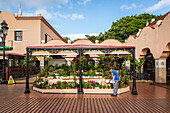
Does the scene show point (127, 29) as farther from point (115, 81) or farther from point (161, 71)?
point (115, 81)

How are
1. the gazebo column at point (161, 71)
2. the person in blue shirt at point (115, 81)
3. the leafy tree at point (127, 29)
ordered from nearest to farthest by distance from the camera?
the person in blue shirt at point (115, 81)
the gazebo column at point (161, 71)
the leafy tree at point (127, 29)

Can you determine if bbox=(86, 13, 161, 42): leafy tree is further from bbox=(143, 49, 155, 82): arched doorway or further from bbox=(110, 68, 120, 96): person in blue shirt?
bbox=(110, 68, 120, 96): person in blue shirt

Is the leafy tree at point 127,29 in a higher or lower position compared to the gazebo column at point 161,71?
higher

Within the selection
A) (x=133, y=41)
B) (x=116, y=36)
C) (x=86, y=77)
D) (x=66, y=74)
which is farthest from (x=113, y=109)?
(x=116, y=36)

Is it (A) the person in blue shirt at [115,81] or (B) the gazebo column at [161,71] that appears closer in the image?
(A) the person in blue shirt at [115,81]

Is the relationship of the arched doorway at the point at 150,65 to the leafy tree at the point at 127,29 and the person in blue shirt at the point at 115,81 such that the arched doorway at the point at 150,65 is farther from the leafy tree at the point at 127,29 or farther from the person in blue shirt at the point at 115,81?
the leafy tree at the point at 127,29

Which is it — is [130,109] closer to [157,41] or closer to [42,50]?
[42,50]

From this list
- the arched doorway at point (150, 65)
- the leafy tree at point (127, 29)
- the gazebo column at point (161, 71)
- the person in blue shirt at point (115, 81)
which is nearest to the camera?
the person in blue shirt at point (115, 81)

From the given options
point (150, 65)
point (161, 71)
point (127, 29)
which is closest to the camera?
point (161, 71)

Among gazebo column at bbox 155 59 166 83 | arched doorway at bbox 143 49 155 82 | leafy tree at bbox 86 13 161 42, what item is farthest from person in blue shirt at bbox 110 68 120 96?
leafy tree at bbox 86 13 161 42

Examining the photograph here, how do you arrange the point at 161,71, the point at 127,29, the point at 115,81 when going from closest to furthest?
the point at 115,81
the point at 161,71
the point at 127,29

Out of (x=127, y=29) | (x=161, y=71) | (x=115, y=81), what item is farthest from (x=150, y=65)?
(x=127, y=29)

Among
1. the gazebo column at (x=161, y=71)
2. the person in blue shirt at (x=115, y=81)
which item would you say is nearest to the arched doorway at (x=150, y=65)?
the gazebo column at (x=161, y=71)

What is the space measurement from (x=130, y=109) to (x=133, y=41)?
48.0 feet
